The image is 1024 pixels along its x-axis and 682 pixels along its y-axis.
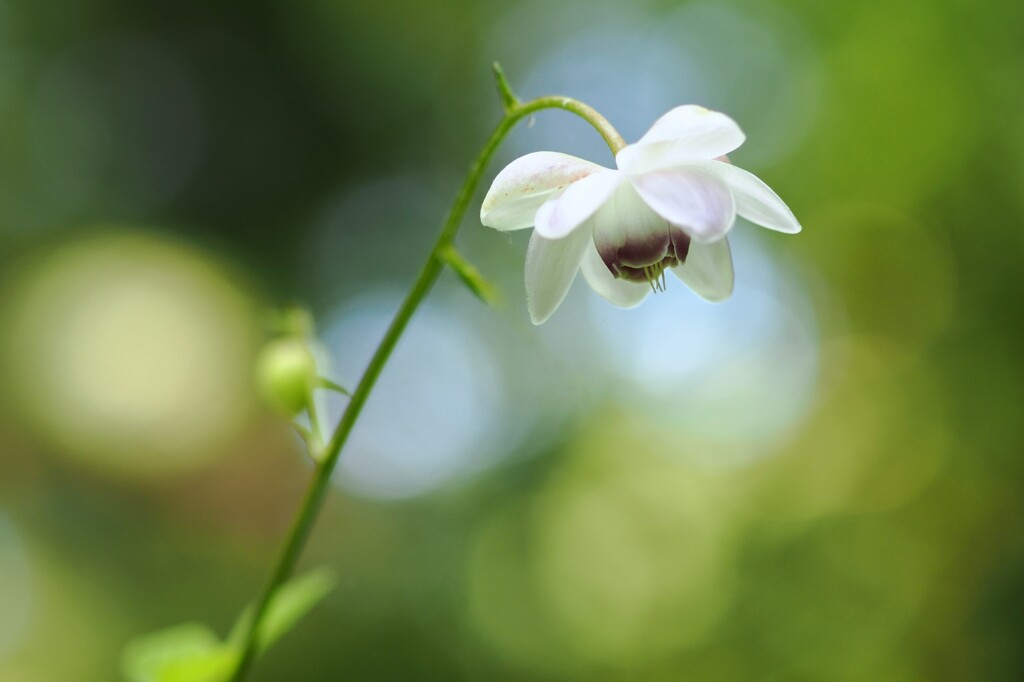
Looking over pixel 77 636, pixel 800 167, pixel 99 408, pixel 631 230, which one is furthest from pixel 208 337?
pixel 631 230

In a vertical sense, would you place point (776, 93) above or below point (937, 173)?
above

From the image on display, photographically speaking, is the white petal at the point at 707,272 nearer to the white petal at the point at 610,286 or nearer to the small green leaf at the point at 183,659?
the white petal at the point at 610,286

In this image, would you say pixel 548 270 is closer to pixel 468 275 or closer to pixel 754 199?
pixel 468 275

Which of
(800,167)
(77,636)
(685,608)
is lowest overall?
(685,608)

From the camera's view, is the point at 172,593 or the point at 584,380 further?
the point at 584,380

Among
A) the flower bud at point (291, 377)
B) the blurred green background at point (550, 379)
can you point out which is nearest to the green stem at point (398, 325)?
the flower bud at point (291, 377)

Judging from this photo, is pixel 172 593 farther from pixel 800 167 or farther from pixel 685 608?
pixel 800 167

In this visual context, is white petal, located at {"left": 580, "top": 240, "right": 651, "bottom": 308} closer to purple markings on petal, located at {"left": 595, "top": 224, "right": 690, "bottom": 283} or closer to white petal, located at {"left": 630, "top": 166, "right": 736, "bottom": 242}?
purple markings on petal, located at {"left": 595, "top": 224, "right": 690, "bottom": 283}
